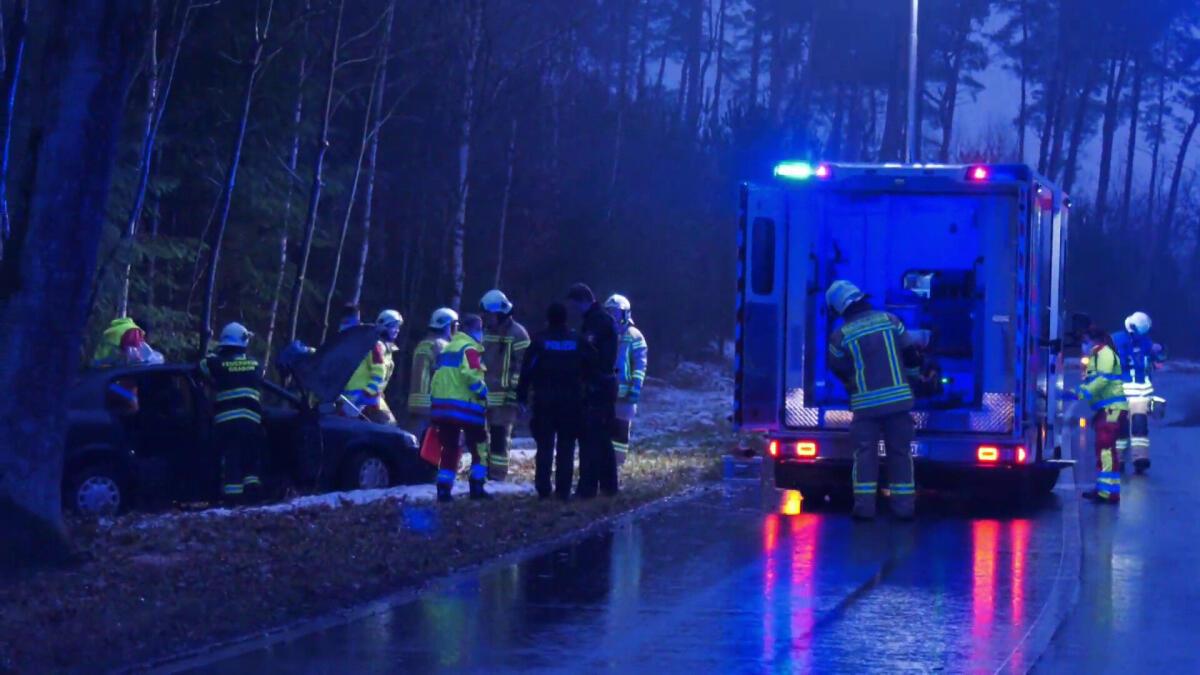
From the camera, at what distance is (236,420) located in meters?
13.3

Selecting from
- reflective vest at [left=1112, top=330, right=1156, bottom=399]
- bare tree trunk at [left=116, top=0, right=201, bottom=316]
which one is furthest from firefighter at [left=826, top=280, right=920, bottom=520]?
bare tree trunk at [left=116, top=0, right=201, bottom=316]

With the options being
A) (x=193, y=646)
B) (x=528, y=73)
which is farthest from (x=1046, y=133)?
(x=193, y=646)

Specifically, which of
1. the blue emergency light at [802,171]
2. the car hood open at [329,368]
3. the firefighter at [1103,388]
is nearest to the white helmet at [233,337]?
the car hood open at [329,368]

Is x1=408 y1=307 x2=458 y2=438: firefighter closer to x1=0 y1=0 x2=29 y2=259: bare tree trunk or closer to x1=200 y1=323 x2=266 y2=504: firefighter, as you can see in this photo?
x1=200 y1=323 x2=266 y2=504: firefighter

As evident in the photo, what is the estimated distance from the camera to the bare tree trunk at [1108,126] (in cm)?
5775

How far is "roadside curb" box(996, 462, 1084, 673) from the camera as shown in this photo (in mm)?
7945

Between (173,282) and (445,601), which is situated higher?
(173,282)

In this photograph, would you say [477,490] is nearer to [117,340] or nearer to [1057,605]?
[117,340]

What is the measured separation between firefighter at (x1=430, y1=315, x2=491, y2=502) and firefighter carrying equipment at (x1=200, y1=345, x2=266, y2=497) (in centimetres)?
143

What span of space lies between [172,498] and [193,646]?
5.51 m

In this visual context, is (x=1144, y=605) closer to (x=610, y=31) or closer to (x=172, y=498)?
(x=172, y=498)

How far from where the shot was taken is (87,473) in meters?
12.8

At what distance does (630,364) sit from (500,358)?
1.74 metres

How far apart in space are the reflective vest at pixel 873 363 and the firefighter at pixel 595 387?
74.9 inches
